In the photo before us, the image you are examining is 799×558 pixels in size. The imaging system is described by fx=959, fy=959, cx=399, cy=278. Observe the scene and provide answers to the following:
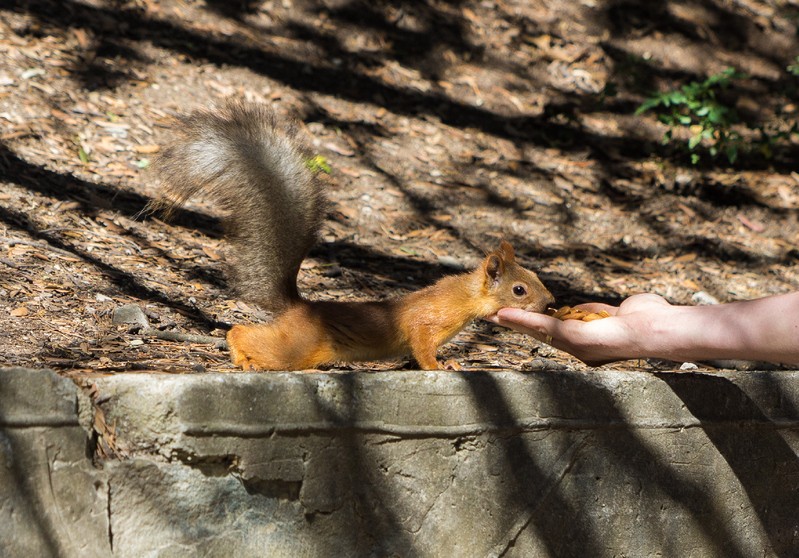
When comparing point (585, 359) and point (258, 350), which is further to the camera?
point (258, 350)

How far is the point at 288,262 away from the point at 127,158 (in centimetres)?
220

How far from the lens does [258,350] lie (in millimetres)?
3551

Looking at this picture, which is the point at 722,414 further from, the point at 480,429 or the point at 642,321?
the point at 480,429

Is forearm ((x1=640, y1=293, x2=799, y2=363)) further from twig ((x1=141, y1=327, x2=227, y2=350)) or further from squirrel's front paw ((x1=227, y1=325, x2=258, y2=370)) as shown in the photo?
twig ((x1=141, y1=327, x2=227, y2=350))

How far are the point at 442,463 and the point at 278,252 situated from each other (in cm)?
133

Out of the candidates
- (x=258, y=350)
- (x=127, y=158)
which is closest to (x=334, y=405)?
(x=258, y=350)

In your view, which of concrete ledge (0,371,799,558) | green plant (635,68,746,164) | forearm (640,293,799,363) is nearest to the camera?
concrete ledge (0,371,799,558)

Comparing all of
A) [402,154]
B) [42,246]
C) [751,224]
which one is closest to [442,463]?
[42,246]

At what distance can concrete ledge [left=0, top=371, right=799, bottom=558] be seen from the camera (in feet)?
8.07

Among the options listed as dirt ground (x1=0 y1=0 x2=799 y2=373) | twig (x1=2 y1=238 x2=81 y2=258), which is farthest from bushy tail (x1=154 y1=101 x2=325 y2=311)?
twig (x1=2 y1=238 x2=81 y2=258)

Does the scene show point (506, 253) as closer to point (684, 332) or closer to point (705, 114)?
point (684, 332)

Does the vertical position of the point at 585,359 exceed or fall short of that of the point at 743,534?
it exceeds it

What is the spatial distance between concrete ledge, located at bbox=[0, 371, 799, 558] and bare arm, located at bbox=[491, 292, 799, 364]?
131mm

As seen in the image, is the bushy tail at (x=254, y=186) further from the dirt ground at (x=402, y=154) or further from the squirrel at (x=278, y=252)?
the dirt ground at (x=402, y=154)
